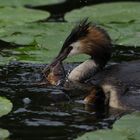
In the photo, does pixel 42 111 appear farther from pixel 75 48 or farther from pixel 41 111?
pixel 75 48

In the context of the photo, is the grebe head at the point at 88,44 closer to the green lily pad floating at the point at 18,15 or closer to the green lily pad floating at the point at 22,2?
the green lily pad floating at the point at 18,15

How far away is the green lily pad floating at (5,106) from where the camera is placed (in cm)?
830

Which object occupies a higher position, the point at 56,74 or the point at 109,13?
the point at 109,13

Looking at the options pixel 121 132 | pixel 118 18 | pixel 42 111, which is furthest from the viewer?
pixel 118 18

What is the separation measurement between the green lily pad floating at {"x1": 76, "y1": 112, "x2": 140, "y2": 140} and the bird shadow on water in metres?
0.20

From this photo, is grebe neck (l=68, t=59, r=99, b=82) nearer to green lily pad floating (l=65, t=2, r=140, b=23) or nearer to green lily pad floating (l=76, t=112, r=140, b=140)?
green lily pad floating (l=76, t=112, r=140, b=140)

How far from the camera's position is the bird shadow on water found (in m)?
7.79

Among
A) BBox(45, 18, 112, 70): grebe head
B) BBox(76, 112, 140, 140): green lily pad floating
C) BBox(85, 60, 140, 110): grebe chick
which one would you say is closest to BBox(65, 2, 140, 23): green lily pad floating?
BBox(45, 18, 112, 70): grebe head

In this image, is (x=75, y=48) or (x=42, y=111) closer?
(x=42, y=111)

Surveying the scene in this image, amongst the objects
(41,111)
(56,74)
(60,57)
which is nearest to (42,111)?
(41,111)

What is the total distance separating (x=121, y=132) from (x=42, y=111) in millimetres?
1260

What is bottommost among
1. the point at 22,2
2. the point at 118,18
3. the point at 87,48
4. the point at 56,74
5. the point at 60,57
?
the point at 56,74

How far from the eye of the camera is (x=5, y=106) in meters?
8.46

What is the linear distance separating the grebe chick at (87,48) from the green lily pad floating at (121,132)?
6.48 ft
